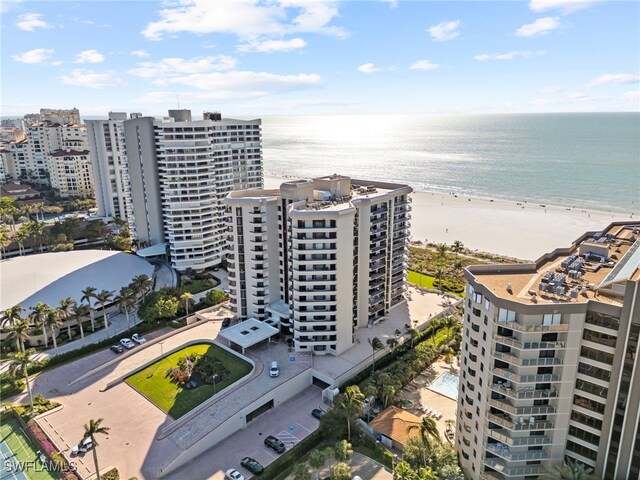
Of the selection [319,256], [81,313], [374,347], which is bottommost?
[374,347]

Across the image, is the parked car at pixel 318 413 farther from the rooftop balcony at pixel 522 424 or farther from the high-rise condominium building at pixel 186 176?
the high-rise condominium building at pixel 186 176

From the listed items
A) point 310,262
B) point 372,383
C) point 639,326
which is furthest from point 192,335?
point 639,326

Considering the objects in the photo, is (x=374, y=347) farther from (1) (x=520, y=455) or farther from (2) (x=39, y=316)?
(2) (x=39, y=316)

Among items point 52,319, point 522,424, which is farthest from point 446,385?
point 52,319

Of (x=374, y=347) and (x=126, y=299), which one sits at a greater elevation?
(x=126, y=299)

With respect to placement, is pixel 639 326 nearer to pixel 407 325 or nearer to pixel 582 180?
pixel 407 325

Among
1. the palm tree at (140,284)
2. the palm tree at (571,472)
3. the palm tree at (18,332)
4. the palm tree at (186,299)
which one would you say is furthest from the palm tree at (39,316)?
the palm tree at (571,472)
